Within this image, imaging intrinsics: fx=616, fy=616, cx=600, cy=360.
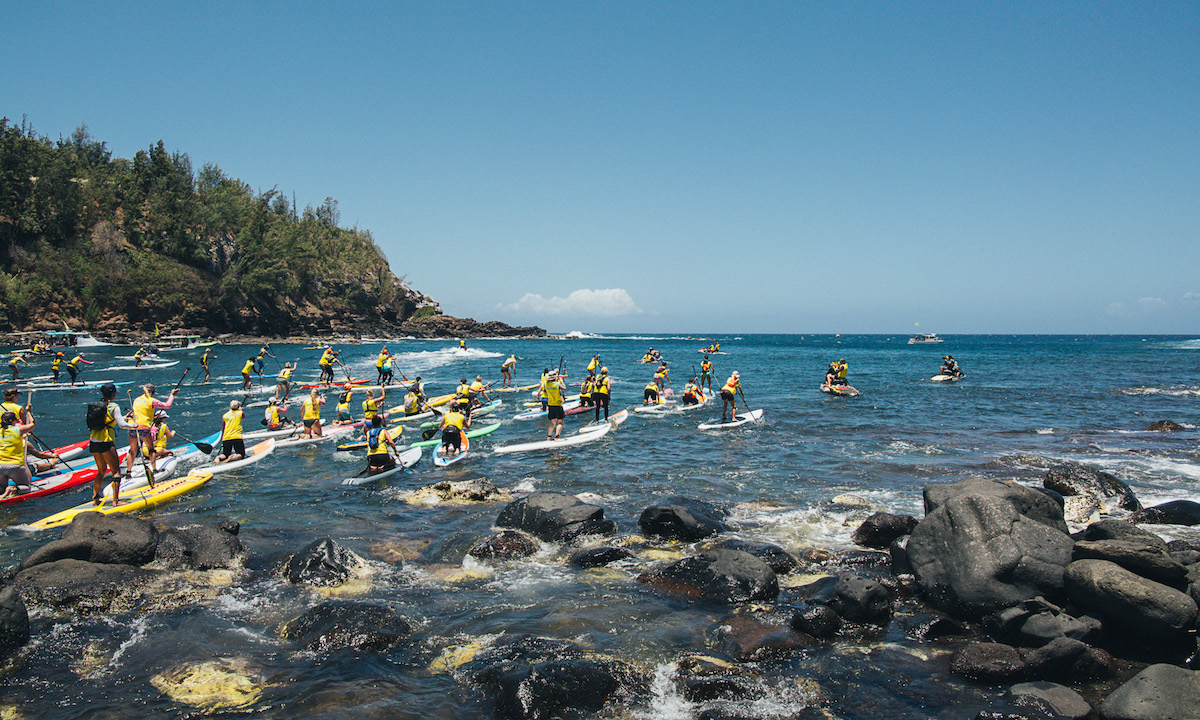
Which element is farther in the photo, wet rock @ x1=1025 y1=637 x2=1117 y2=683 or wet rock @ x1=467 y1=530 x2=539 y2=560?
wet rock @ x1=467 y1=530 x2=539 y2=560

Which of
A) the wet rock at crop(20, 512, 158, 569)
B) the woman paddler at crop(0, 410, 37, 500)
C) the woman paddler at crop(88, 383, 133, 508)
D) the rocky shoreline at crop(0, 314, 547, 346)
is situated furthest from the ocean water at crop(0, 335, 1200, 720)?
the rocky shoreline at crop(0, 314, 547, 346)

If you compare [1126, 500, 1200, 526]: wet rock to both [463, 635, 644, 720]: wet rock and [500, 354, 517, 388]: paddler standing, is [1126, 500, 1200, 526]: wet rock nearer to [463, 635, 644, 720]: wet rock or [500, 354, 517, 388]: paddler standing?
[463, 635, 644, 720]: wet rock

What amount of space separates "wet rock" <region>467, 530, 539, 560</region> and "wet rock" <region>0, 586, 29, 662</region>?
213 inches

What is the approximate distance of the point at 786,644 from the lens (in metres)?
6.99

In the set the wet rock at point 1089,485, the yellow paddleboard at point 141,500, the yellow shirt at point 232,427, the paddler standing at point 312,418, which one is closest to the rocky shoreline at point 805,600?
the wet rock at point 1089,485

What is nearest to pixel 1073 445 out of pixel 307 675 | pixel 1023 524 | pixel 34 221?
pixel 1023 524

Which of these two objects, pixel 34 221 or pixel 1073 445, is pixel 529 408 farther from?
pixel 34 221

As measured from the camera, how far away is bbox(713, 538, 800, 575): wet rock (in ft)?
30.4

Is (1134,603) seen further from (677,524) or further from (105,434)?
(105,434)

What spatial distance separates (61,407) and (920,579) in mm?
33331

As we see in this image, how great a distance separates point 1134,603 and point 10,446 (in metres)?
18.7

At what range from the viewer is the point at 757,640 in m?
7.07

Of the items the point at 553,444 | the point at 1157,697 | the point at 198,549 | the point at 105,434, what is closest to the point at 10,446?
the point at 105,434

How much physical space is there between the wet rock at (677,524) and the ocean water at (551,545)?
40 centimetres
